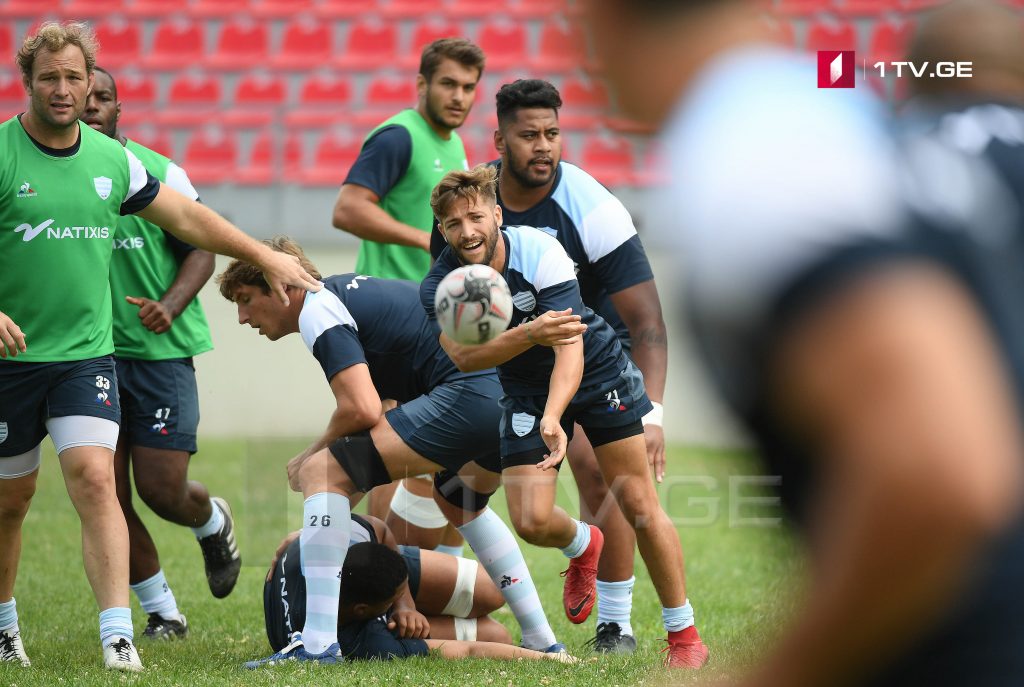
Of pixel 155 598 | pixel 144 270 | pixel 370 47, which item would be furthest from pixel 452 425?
pixel 370 47

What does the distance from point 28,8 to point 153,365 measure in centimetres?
830

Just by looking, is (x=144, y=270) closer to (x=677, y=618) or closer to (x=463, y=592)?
(x=463, y=592)

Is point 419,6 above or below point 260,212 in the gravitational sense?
above

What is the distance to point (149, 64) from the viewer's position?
12.8 metres

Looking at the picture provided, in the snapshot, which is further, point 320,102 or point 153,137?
point 320,102

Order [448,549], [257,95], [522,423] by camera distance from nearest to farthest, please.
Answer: [522,423], [448,549], [257,95]

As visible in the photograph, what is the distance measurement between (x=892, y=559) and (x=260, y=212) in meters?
10.9

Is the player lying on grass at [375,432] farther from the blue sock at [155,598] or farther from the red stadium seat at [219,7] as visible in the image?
the red stadium seat at [219,7]

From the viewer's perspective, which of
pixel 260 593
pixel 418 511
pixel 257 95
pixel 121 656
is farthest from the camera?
pixel 257 95

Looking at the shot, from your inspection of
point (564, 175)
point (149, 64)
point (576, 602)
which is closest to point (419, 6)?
point (149, 64)

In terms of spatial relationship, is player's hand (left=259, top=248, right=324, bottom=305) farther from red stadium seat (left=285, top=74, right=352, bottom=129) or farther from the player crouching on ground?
red stadium seat (left=285, top=74, right=352, bottom=129)

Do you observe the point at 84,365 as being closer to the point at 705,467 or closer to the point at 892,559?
the point at 892,559

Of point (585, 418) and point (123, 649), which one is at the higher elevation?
point (585, 418)

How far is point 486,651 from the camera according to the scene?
5125 mm
